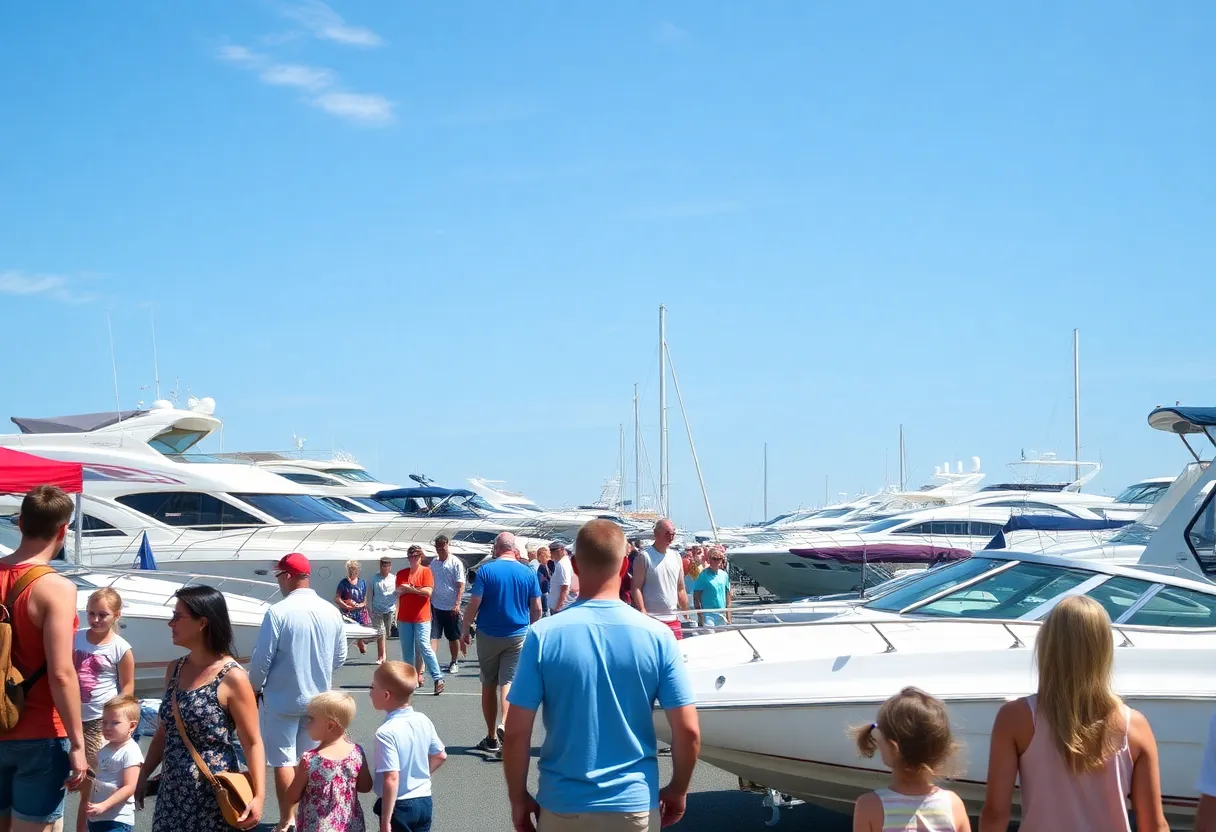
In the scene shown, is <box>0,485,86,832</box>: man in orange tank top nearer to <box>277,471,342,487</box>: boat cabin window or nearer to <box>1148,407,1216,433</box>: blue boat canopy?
<box>1148,407,1216,433</box>: blue boat canopy

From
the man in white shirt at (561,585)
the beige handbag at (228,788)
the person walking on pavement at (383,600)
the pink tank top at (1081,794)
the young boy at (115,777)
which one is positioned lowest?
the person walking on pavement at (383,600)

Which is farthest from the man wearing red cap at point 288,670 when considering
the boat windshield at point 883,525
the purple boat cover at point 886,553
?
the boat windshield at point 883,525

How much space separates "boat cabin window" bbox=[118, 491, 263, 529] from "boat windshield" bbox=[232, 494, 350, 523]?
40 centimetres

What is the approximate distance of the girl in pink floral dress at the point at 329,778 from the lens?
14.2ft

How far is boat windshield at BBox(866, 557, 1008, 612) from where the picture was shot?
25.5ft

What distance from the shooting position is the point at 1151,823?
333 centimetres

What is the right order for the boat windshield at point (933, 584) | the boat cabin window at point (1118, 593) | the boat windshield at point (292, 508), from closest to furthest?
the boat cabin window at point (1118, 593)
the boat windshield at point (933, 584)
the boat windshield at point (292, 508)

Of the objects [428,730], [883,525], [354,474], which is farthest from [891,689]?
[354,474]

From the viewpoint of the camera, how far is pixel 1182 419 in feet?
37.1

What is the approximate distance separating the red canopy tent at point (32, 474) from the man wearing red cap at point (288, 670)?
544cm

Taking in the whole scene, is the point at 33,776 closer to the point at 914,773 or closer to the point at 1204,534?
the point at 914,773

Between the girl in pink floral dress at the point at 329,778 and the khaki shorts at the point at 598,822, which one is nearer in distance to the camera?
the khaki shorts at the point at 598,822

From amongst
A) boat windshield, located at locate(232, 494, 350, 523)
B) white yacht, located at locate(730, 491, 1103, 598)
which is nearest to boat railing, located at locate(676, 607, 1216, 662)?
white yacht, located at locate(730, 491, 1103, 598)

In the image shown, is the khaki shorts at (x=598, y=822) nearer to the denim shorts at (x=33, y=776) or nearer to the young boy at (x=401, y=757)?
the young boy at (x=401, y=757)
